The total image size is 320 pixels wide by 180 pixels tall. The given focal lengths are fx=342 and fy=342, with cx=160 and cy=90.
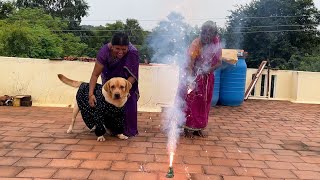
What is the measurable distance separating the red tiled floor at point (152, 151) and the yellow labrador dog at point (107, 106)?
17cm

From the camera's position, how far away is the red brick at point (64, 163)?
3346 millimetres

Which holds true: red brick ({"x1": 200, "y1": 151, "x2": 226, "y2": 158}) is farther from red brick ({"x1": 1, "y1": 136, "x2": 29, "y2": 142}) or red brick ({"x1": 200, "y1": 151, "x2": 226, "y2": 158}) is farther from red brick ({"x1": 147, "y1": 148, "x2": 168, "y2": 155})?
red brick ({"x1": 1, "y1": 136, "x2": 29, "y2": 142})

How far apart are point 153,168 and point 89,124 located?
1.54 m

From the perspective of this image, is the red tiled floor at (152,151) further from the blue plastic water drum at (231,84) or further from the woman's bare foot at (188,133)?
the blue plastic water drum at (231,84)

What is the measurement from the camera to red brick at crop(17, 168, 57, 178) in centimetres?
306

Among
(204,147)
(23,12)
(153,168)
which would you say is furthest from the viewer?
(23,12)

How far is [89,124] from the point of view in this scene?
4.61 m

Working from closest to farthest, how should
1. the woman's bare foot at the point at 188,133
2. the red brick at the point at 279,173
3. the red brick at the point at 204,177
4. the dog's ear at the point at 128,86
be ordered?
the red brick at the point at 204,177, the red brick at the point at 279,173, the dog's ear at the point at 128,86, the woman's bare foot at the point at 188,133

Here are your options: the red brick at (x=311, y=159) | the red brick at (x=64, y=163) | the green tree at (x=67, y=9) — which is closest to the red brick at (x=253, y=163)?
the red brick at (x=311, y=159)

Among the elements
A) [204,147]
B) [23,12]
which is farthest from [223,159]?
[23,12]

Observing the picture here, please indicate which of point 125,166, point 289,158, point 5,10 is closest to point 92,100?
point 125,166

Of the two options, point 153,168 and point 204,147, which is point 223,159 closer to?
point 204,147

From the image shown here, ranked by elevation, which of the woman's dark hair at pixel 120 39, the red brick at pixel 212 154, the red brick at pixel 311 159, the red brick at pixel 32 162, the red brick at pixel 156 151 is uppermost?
the woman's dark hair at pixel 120 39

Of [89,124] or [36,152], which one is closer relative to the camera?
[36,152]
